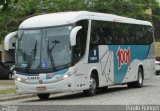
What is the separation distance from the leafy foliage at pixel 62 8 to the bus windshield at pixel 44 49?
1689cm

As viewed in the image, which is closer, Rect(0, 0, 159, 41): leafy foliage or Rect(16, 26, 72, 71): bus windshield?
Rect(16, 26, 72, 71): bus windshield

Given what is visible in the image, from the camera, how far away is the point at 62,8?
3969 cm

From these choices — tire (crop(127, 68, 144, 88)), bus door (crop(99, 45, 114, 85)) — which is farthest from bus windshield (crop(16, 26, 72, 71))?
tire (crop(127, 68, 144, 88))

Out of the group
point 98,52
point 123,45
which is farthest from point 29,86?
point 123,45

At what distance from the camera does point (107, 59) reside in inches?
964

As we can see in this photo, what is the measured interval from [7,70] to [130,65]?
1769 centimetres

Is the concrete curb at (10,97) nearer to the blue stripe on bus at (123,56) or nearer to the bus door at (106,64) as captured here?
the bus door at (106,64)

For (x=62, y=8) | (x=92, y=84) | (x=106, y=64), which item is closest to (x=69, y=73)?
(x=92, y=84)

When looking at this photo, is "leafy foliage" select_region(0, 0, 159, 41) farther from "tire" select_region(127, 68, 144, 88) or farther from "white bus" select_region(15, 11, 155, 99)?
"white bus" select_region(15, 11, 155, 99)

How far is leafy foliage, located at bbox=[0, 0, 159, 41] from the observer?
39.4 meters

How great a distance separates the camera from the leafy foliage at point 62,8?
39.4 meters

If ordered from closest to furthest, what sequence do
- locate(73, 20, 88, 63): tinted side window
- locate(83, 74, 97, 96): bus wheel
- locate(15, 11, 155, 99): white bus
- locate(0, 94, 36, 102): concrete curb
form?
locate(15, 11, 155, 99): white bus, locate(73, 20, 88, 63): tinted side window, locate(83, 74, 97, 96): bus wheel, locate(0, 94, 36, 102): concrete curb

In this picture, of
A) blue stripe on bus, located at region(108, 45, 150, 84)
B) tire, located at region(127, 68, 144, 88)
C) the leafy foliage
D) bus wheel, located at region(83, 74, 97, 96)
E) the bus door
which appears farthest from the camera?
the leafy foliage

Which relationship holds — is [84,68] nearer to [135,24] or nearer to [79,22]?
[79,22]
